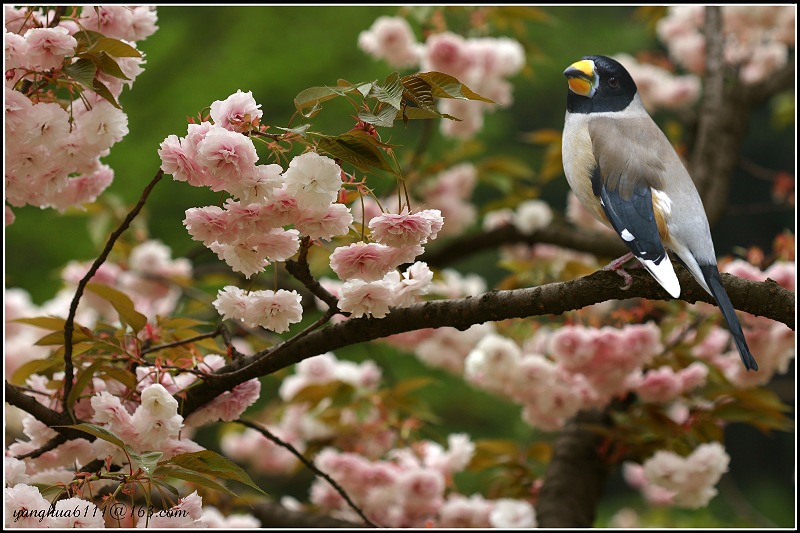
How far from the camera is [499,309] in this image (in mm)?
635

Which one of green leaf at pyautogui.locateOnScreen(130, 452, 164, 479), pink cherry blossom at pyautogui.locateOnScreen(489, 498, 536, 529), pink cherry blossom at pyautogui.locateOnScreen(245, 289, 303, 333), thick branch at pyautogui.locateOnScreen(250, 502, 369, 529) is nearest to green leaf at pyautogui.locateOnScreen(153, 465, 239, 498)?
green leaf at pyautogui.locateOnScreen(130, 452, 164, 479)

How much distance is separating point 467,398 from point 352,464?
131 cm

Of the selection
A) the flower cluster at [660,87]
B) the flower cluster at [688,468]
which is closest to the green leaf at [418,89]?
the flower cluster at [688,468]

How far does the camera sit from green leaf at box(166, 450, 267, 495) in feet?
1.90

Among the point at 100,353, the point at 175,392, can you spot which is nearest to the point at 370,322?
the point at 175,392

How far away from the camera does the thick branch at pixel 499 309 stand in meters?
0.62

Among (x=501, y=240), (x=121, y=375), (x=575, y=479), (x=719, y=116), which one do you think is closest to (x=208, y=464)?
(x=121, y=375)

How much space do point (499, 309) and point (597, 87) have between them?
37cm

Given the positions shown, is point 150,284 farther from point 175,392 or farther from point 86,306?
point 175,392

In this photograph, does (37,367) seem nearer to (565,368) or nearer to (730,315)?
Answer: (730,315)

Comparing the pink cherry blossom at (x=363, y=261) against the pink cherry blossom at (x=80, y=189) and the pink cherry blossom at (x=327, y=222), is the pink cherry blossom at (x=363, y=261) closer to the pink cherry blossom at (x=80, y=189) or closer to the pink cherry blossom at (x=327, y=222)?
the pink cherry blossom at (x=327, y=222)

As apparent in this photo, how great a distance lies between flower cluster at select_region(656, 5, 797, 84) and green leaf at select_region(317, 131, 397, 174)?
161 cm

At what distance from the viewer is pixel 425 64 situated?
1.51m

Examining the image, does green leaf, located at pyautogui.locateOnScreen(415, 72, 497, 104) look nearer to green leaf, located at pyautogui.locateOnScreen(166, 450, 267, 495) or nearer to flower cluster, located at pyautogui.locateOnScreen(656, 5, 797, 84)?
green leaf, located at pyautogui.locateOnScreen(166, 450, 267, 495)
